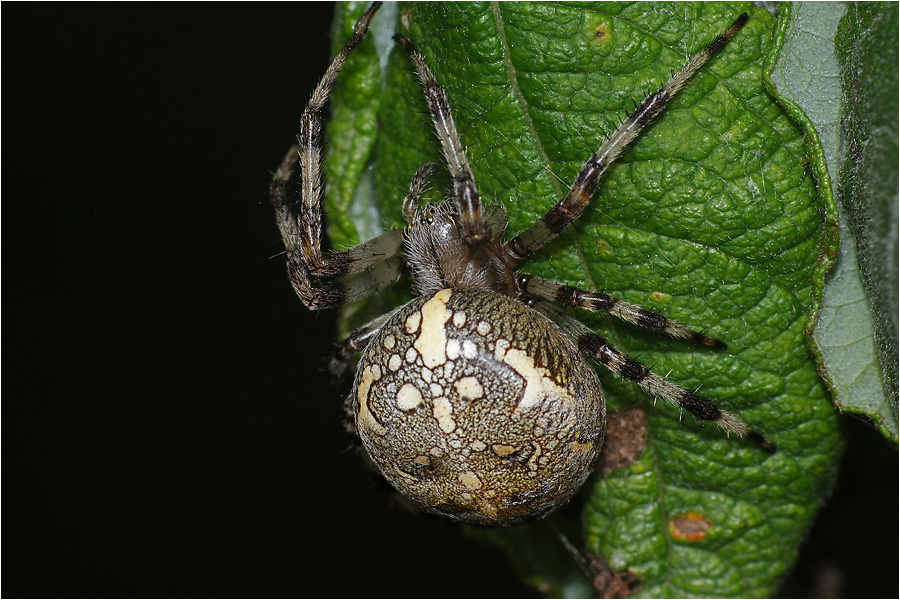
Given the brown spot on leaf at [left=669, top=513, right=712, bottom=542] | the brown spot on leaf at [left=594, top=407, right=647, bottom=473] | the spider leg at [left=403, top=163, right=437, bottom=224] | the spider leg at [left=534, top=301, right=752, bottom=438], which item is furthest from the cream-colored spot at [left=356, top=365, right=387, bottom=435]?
the brown spot on leaf at [left=669, top=513, right=712, bottom=542]

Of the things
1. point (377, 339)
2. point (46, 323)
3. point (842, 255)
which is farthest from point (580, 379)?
point (46, 323)

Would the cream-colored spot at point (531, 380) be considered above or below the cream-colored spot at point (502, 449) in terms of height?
above

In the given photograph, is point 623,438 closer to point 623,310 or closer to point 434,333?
point 623,310

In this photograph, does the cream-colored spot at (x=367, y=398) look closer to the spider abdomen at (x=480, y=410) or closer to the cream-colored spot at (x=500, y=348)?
the spider abdomen at (x=480, y=410)

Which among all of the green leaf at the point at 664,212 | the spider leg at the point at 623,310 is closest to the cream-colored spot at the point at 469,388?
the spider leg at the point at 623,310

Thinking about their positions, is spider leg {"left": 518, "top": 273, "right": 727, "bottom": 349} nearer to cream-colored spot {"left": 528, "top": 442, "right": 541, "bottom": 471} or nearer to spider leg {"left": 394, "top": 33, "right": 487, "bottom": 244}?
spider leg {"left": 394, "top": 33, "right": 487, "bottom": 244}
